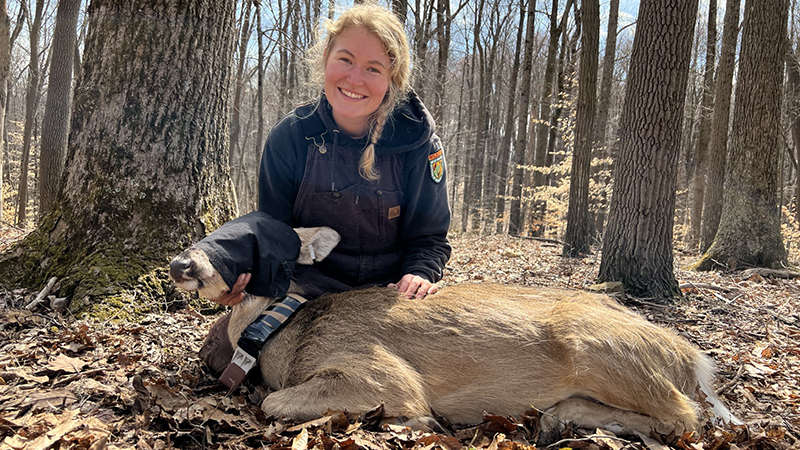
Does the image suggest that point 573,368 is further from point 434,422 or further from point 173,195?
point 173,195

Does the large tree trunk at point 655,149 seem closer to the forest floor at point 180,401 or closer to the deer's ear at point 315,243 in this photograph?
the forest floor at point 180,401

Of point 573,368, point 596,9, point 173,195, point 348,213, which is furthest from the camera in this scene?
point 596,9

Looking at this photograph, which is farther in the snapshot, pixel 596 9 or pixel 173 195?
pixel 596 9

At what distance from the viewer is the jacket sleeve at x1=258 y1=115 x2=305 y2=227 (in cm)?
323

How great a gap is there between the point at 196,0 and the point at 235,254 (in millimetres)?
2603

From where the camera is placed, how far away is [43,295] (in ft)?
11.4

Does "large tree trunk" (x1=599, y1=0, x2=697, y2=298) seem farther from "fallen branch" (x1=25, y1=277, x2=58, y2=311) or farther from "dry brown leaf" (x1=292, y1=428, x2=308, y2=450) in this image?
"fallen branch" (x1=25, y1=277, x2=58, y2=311)

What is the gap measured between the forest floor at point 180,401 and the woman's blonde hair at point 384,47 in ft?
5.25

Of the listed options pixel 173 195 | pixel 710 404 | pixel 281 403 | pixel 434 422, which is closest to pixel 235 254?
pixel 281 403

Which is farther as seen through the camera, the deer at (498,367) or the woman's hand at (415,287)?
the woman's hand at (415,287)

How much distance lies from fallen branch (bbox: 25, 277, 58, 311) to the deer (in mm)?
1666

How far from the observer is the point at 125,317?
339cm

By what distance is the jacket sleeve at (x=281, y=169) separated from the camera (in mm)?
3232

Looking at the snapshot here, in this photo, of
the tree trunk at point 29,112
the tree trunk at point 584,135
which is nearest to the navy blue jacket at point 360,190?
the tree trunk at point 584,135
